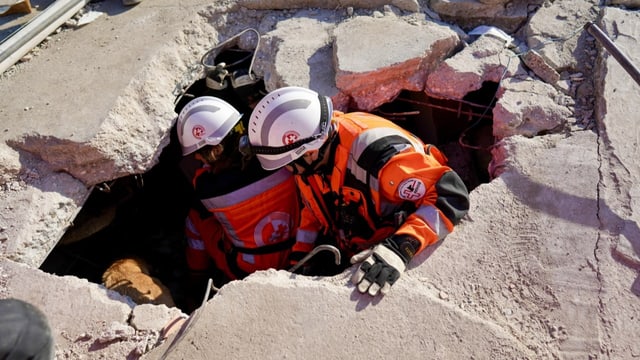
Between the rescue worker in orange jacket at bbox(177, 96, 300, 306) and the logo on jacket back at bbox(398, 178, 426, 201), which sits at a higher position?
the logo on jacket back at bbox(398, 178, 426, 201)

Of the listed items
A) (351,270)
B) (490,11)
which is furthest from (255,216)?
(490,11)

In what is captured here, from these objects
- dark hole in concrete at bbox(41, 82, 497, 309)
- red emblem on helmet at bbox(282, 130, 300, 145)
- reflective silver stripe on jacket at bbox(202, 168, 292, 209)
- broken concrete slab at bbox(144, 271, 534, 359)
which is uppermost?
red emblem on helmet at bbox(282, 130, 300, 145)

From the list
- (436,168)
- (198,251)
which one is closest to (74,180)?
(198,251)

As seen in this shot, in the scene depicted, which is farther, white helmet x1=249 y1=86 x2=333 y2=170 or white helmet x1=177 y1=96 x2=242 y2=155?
white helmet x1=177 y1=96 x2=242 y2=155

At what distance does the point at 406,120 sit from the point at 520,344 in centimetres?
242

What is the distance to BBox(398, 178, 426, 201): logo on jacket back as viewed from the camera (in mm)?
3278

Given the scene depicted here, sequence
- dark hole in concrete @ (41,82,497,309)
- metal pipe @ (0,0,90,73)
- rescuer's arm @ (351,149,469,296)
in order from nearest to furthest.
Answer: rescuer's arm @ (351,149,469,296) < metal pipe @ (0,0,90,73) < dark hole in concrete @ (41,82,497,309)

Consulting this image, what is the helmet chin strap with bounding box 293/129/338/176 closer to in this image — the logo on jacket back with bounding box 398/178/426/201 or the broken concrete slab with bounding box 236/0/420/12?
the logo on jacket back with bounding box 398/178/426/201

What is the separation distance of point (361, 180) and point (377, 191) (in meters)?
0.12

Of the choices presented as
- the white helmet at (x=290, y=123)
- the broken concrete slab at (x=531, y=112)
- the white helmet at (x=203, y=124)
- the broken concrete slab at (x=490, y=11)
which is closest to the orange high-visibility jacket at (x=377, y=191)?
the white helmet at (x=290, y=123)

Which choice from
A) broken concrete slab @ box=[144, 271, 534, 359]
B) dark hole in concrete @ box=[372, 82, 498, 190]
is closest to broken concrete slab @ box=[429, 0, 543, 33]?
dark hole in concrete @ box=[372, 82, 498, 190]

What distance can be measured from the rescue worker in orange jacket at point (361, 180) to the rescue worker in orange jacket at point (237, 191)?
27cm

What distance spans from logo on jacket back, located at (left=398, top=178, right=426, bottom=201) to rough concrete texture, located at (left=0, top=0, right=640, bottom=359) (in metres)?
0.29

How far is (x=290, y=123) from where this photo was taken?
3.47m
